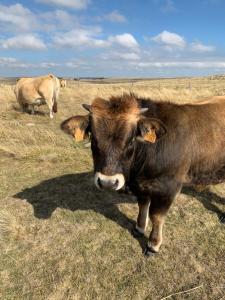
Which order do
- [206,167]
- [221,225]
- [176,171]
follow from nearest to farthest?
[176,171] < [206,167] < [221,225]

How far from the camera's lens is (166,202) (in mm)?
4527

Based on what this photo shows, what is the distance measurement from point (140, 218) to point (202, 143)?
137 centimetres

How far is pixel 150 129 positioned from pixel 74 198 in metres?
2.69

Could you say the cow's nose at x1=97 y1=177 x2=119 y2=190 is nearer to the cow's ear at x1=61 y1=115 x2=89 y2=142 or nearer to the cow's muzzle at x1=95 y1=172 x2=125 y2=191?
the cow's muzzle at x1=95 y1=172 x2=125 y2=191

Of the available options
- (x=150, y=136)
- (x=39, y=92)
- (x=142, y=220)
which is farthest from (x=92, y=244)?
(x=39, y=92)

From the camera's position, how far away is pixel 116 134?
149 inches

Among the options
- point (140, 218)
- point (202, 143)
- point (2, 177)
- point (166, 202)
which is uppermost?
point (202, 143)

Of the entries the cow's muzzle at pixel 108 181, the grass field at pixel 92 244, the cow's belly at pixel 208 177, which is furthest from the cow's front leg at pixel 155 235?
the cow's muzzle at pixel 108 181

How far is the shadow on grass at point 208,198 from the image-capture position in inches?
232

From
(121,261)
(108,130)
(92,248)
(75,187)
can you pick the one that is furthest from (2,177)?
(108,130)

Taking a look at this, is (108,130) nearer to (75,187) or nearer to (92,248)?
(92,248)

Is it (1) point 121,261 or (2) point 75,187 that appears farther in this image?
(2) point 75,187

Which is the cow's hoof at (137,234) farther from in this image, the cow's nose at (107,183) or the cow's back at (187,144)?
the cow's nose at (107,183)

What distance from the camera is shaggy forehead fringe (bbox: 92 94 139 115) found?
154 inches
